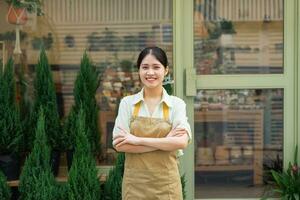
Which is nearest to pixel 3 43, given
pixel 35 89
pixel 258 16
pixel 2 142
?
pixel 35 89

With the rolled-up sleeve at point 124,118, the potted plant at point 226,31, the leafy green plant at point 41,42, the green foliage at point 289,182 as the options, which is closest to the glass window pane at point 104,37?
the leafy green plant at point 41,42

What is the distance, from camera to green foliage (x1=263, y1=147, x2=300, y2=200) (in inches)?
186

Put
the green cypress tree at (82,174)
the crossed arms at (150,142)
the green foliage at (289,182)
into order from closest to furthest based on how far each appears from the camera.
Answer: the crossed arms at (150,142) → the green cypress tree at (82,174) → the green foliage at (289,182)

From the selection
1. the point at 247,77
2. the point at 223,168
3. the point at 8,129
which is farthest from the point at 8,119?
the point at 247,77

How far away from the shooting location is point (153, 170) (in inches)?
122

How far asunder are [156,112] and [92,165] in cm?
129

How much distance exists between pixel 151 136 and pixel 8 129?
5.40ft

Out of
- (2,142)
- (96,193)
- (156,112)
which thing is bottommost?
(96,193)

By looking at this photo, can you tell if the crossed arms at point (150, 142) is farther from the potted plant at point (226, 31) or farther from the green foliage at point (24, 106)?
the potted plant at point (226, 31)

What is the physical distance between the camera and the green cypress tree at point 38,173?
4.24m

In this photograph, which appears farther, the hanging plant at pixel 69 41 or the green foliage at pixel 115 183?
the hanging plant at pixel 69 41

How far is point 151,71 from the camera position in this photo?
314 centimetres

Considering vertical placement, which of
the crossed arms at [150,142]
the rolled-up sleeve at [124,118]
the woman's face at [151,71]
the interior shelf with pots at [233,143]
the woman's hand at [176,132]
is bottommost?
the interior shelf with pots at [233,143]

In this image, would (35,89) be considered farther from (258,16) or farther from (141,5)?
(258,16)
